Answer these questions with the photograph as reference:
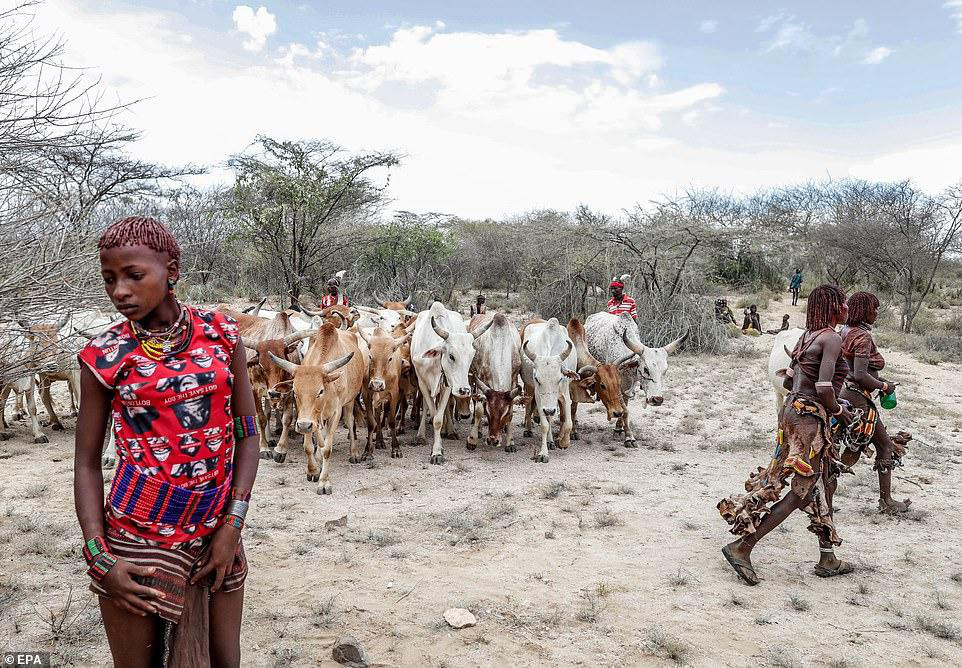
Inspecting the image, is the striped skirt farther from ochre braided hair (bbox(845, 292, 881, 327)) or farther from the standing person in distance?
the standing person in distance

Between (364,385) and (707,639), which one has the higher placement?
(364,385)

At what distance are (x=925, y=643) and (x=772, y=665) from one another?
0.99m

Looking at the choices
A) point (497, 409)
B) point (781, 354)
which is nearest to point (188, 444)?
point (497, 409)

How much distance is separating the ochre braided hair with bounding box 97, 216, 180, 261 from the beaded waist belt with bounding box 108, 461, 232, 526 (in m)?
0.65

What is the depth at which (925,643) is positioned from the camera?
3787 millimetres

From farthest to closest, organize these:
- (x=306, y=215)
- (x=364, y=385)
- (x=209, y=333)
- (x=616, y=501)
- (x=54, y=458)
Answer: (x=306, y=215), (x=364, y=385), (x=54, y=458), (x=616, y=501), (x=209, y=333)

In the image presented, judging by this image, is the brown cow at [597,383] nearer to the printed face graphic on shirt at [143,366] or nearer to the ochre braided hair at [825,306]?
the ochre braided hair at [825,306]

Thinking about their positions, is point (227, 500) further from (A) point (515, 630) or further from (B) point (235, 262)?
(B) point (235, 262)

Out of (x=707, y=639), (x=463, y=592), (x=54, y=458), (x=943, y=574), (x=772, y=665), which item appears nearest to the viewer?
(x=772, y=665)

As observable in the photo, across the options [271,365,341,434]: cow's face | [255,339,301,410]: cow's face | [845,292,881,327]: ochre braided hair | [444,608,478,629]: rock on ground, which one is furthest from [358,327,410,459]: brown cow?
[845,292,881,327]: ochre braided hair

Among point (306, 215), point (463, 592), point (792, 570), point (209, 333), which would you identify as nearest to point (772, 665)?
point (792, 570)

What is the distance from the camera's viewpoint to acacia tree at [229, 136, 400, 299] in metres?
17.3

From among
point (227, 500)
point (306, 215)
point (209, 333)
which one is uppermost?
point (306, 215)

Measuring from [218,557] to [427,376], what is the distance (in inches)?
234
